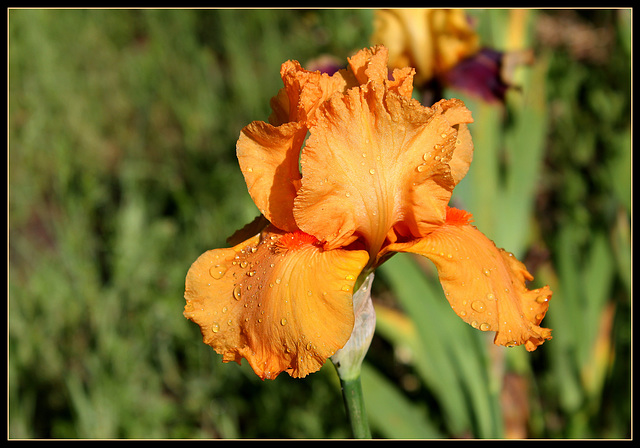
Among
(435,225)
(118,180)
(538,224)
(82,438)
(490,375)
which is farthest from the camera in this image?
(118,180)

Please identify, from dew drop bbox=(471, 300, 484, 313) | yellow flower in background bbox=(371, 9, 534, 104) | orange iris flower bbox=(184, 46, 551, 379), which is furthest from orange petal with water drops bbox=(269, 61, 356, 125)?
yellow flower in background bbox=(371, 9, 534, 104)

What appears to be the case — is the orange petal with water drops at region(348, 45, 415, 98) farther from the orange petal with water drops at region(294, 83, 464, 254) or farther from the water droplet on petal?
the water droplet on petal

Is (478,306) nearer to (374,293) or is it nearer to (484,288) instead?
(484,288)

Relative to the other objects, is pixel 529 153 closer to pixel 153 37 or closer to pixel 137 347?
pixel 137 347

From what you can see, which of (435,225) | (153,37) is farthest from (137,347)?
(153,37)

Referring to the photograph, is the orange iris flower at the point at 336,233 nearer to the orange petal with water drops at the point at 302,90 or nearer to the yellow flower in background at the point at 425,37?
the orange petal with water drops at the point at 302,90

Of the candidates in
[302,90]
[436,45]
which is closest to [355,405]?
[302,90]
